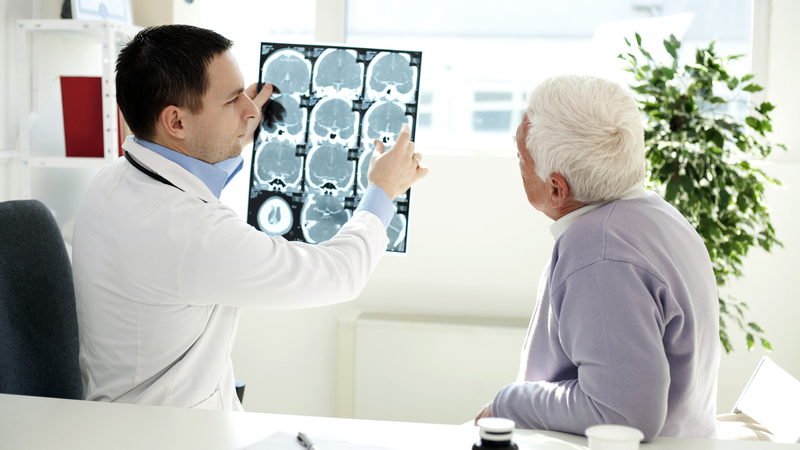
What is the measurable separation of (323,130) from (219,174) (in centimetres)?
49

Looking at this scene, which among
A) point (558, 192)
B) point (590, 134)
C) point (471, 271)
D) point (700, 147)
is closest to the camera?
point (590, 134)

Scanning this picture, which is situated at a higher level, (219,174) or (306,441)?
(219,174)

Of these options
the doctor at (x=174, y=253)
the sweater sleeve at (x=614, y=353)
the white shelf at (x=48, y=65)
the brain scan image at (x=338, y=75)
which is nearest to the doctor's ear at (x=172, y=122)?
the doctor at (x=174, y=253)

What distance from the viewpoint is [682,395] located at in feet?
3.52

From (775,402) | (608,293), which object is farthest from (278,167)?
(775,402)

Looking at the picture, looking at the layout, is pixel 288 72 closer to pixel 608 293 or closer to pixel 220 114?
pixel 220 114

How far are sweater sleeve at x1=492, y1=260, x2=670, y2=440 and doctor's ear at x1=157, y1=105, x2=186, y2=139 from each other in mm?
844

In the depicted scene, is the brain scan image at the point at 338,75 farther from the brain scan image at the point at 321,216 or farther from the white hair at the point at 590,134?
the white hair at the point at 590,134

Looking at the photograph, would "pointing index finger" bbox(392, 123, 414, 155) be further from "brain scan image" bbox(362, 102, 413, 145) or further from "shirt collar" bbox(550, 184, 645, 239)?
"shirt collar" bbox(550, 184, 645, 239)

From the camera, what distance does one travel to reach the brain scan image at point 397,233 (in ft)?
5.74

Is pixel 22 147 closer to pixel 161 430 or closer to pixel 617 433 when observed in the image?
pixel 161 430

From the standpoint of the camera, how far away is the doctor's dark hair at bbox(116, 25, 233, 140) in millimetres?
1242

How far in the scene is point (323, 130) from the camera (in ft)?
5.98

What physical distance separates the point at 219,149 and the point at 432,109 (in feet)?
5.10
